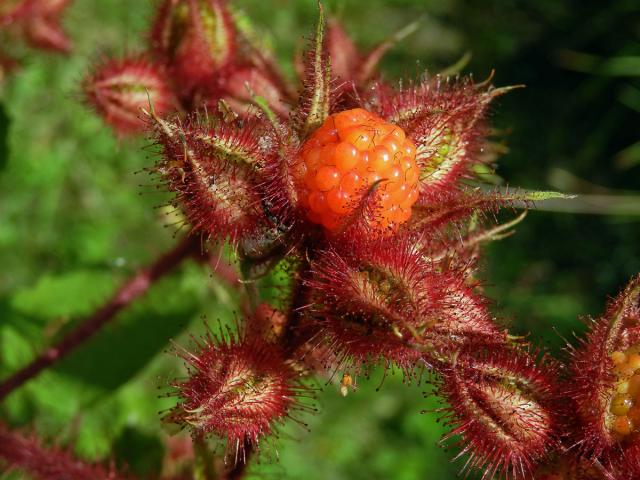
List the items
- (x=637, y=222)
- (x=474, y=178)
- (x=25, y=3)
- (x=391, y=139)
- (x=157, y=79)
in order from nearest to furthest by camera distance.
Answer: (x=391, y=139) < (x=474, y=178) < (x=157, y=79) < (x=25, y=3) < (x=637, y=222)

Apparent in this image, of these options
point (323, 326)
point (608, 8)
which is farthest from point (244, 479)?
point (608, 8)

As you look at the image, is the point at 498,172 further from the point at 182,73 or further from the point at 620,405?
the point at 620,405

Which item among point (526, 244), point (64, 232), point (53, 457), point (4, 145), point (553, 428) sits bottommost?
point (526, 244)

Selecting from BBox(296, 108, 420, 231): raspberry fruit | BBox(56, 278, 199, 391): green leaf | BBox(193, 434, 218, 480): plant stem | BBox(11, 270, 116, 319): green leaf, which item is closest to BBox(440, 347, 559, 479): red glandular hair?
BBox(296, 108, 420, 231): raspberry fruit

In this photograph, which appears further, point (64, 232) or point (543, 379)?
point (64, 232)

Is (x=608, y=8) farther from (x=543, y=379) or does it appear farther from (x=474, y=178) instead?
(x=543, y=379)

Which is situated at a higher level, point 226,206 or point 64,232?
point 226,206
